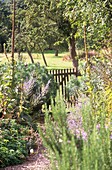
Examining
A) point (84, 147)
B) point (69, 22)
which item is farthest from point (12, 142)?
point (69, 22)

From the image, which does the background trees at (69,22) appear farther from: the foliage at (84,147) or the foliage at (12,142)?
the foliage at (84,147)

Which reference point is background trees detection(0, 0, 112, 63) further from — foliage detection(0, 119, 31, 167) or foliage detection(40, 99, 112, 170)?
foliage detection(40, 99, 112, 170)

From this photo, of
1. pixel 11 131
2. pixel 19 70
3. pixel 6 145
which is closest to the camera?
pixel 6 145

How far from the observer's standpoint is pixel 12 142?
4230mm

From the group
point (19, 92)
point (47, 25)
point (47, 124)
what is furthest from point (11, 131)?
point (47, 25)

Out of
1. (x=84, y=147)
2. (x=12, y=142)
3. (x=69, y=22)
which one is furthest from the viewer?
(x=69, y=22)

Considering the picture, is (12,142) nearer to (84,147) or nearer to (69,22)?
(84,147)

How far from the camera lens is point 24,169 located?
380 cm

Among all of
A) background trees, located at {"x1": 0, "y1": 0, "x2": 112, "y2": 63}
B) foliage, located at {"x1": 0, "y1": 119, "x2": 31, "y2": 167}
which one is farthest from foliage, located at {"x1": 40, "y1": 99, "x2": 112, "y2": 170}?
background trees, located at {"x1": 0, "y1": 0, "x2": 112, "y2": 63}

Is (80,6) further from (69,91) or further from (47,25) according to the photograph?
(47,25)

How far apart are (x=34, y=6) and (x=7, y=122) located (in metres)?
13.1

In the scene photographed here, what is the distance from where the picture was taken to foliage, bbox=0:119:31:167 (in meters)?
Answer: 3.97

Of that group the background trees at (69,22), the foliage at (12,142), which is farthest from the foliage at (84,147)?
the background trees at (69,22)

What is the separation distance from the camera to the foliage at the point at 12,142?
156 inches
